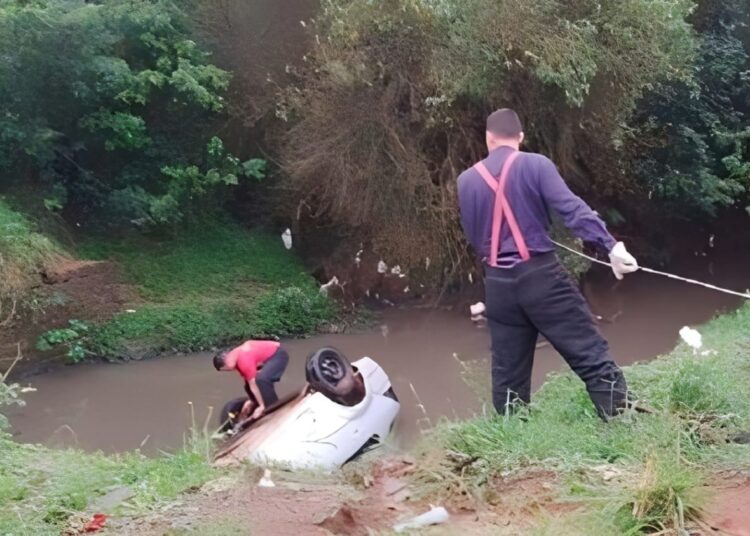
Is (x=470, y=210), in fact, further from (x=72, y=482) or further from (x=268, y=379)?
(x=268, y=379)

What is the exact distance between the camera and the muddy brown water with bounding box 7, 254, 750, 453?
26.9ft

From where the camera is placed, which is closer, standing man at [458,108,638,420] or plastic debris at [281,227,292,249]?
standing man at [458,108,638,420]

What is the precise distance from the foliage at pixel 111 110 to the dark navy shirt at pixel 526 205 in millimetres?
7948

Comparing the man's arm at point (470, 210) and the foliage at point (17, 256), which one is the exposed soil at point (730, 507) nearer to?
the man's arm at point (470, 210)

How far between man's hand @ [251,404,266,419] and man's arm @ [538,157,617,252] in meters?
3.27

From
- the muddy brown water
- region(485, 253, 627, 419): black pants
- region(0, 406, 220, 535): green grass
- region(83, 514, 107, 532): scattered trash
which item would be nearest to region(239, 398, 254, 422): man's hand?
the muddy brown water

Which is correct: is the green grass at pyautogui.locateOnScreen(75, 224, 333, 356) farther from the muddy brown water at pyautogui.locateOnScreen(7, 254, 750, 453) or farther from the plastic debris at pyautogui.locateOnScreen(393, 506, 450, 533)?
the plastic debris at pyautogui.locateOnScreen(393, 506, 450, 533)

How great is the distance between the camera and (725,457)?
3709 mm

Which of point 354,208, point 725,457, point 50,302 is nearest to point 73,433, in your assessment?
point 50,302

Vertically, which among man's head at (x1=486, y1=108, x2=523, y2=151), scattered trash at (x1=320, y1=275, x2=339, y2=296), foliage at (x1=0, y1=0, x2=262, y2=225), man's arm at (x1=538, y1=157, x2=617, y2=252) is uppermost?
foliage at (x1=0, y1=0, x2=262, y2=225)

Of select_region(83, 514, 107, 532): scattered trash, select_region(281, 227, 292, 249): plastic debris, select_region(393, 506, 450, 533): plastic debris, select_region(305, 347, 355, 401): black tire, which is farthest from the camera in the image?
select_region(281, 227, 292, 249): plastic debris

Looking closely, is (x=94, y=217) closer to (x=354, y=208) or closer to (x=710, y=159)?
(x=354, y=208)

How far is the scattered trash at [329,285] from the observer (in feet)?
41.2

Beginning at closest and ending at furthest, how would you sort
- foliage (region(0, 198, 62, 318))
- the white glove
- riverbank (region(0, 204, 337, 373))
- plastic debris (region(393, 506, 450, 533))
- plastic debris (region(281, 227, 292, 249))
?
1. plastic debris (region(393, 506, 450, 533))
2. the white glove
3. foliage (region(0, 198, 62, 318))
4. riverbank (region(0, 204, 337, 373))
5. plastic debris (region(281, 227, 292, 249))
